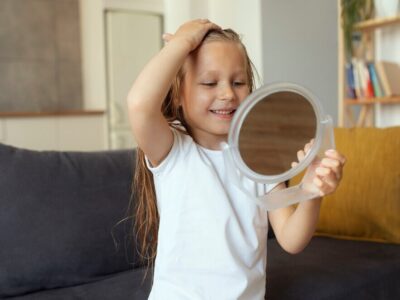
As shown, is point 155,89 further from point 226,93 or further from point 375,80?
point 375,80

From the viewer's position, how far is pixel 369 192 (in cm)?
159

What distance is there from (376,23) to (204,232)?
93.3 inches

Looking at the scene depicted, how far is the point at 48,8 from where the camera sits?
4.10m

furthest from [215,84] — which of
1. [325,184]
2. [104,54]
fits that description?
[104,54]

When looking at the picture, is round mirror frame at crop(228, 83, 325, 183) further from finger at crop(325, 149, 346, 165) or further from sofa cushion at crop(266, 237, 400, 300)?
sofa cushion at crop(266, 237, 400, 300)

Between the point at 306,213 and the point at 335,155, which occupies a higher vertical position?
the point at 335,155

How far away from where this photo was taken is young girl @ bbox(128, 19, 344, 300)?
2.74ft

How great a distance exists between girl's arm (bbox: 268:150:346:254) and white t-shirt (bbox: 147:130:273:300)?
44 mm

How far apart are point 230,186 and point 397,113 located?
2.46 metres

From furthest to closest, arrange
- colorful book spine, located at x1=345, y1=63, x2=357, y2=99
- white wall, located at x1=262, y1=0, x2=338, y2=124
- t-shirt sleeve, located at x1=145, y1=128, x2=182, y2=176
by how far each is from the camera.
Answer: white wall, located at x1=262, y1=0, x2=338, y2=124 → colorful book spine, located at x1=345, y1=63, x2=357, y2=99 → t-shirt sleeve, located at x1=145, y1=128, x2=182, y2=176

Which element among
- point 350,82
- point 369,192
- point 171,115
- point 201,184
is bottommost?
point 369,192

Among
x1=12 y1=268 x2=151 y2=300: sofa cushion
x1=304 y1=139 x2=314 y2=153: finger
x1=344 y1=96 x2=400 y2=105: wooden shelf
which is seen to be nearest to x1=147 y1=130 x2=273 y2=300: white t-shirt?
x1=304 y1=139 x2=314 y2=153: finger

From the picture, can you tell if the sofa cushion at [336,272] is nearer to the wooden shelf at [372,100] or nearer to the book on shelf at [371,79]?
the wooden shelf at [372,100]

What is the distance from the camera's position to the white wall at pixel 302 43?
3.75m
